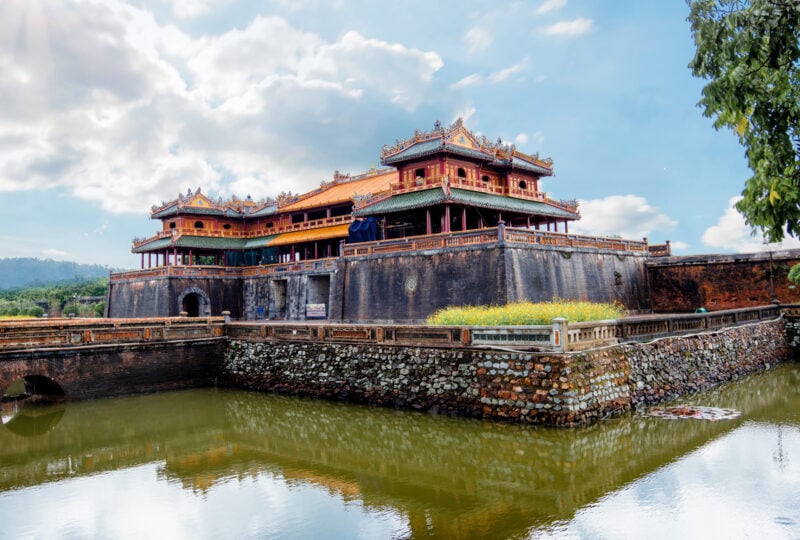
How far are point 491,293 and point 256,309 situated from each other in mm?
18521

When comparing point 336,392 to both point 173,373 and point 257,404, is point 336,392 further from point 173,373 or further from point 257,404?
point 173,373

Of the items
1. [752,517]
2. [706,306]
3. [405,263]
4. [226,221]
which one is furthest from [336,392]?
[226,221]

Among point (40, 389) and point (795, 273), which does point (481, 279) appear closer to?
point (795, 273)

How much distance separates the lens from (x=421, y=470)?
445 inches

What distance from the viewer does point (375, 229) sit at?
29.9m

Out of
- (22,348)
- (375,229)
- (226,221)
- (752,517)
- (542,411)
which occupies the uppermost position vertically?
(226,221)

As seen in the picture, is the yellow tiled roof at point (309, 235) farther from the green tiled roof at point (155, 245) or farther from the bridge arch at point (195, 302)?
the green tiled roof at point (155, 245)

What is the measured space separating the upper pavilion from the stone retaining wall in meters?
8.76

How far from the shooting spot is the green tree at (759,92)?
640 cm

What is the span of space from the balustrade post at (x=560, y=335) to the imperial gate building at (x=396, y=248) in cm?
830

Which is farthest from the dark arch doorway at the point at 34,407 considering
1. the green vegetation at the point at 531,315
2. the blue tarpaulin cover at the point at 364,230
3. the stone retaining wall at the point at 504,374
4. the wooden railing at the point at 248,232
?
the wooden railing at the point at 248,232

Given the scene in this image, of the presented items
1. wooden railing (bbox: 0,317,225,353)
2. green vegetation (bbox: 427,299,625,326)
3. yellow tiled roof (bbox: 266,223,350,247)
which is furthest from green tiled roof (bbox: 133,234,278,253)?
green vegetation (bbox: 427,299,625,326)

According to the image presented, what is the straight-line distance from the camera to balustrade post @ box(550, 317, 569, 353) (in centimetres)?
1298

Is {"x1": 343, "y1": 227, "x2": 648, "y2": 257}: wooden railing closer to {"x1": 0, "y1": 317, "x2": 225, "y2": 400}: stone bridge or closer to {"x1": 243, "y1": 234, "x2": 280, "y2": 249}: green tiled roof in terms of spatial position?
{"x1": 0, "y1": 317, "x2": 225, "y2": 400}: stone bridge
